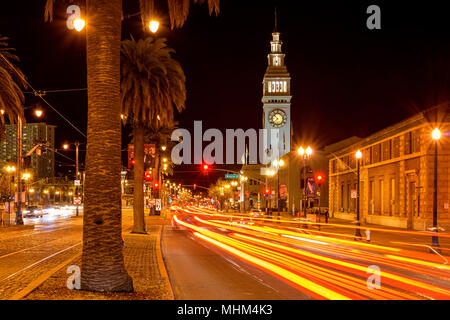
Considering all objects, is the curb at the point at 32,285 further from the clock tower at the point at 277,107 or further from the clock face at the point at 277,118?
the clock face at the point at 277,118

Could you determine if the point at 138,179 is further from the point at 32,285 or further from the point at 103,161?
the point at 103,161

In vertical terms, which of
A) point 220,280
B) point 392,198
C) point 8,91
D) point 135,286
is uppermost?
point 8,91

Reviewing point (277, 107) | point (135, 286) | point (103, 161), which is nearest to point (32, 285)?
point (135, 286)

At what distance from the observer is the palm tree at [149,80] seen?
28391mm

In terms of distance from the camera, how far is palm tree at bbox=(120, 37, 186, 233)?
2839 centimetres

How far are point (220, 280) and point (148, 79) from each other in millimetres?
16639

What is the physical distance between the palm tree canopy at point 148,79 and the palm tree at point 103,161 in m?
17.0

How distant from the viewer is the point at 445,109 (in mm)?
42844

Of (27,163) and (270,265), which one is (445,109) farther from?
(27,163)

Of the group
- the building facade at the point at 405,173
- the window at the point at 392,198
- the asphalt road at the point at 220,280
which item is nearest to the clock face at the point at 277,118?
the building facade at the point at 405,173

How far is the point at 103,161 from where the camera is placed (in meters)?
10.7

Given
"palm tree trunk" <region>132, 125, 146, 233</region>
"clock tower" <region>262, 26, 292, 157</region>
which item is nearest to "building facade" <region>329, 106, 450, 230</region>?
"palm tree trunk" <region>132, 125, 146, 233</region>

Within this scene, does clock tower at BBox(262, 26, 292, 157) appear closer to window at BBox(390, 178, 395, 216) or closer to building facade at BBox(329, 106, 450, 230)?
building facade at BBox(329, 106, 450, 230)

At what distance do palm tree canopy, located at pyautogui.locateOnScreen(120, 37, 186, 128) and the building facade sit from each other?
1632 cm
